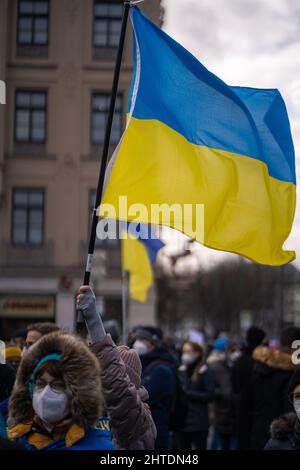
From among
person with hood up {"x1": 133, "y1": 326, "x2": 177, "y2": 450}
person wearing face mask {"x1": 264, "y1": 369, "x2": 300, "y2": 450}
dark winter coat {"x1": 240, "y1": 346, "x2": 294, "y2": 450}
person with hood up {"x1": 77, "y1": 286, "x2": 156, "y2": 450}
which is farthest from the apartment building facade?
person with hood up {"x1": 77, "y1": 286, "x2": 156, "y2": 450}

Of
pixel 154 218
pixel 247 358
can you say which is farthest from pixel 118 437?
pixel 247 358

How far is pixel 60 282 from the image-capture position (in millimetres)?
29719

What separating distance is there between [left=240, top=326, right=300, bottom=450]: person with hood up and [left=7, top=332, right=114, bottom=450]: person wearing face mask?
15.4 ft

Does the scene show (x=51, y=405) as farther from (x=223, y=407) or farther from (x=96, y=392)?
→ (x=223, y=407)

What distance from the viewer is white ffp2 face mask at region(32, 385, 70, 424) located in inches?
141

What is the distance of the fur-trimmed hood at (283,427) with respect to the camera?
5.07m

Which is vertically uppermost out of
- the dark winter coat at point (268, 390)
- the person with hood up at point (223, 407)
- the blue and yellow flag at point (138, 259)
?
the blue and yellow flag at point (138, 259)

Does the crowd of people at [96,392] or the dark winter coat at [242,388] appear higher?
the crowd of people at [96,392]

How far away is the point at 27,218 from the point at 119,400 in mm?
25820

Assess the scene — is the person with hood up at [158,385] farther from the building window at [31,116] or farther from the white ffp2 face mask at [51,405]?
the building window at [31,116]

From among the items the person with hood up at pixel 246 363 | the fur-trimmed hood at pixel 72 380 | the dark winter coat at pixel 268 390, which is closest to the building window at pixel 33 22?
the person with hood up at pixel 246 363

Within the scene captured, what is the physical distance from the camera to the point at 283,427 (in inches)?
200

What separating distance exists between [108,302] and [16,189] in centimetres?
501

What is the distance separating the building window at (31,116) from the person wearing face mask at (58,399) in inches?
1051
